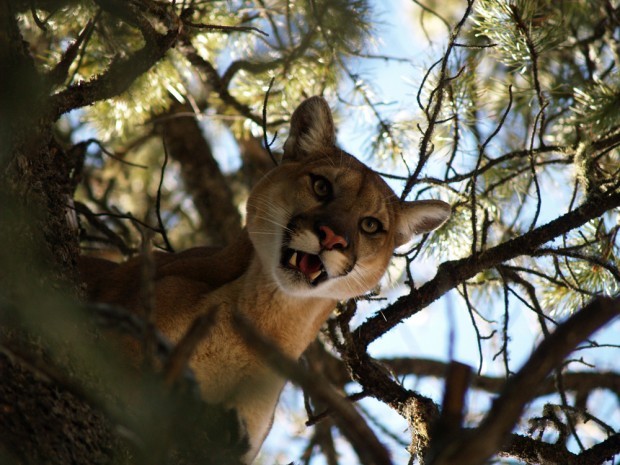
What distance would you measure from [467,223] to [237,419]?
1971 mm

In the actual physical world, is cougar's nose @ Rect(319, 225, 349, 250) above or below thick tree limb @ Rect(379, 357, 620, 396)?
below

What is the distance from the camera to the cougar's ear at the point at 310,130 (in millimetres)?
4566

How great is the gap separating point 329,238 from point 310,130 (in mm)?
1102

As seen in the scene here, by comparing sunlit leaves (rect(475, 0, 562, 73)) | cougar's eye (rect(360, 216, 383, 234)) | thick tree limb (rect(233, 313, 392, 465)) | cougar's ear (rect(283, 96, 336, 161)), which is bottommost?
thick tree limb (rect(233, 313, 392, 465))

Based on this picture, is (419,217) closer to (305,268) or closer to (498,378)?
(305,268)

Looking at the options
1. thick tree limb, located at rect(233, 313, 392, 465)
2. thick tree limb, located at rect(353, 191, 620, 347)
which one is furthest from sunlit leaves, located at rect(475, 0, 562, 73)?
thick tree limb, located at rect(233, 313, 392, 465)

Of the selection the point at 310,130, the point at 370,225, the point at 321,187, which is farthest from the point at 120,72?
the point at 370,225

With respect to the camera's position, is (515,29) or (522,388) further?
(515,29)

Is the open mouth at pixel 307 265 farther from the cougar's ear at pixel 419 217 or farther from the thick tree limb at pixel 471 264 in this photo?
the cougar's ear at pixel 419 217

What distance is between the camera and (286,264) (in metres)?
3.97

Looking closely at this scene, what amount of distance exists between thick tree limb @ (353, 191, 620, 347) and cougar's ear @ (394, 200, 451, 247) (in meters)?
0.64

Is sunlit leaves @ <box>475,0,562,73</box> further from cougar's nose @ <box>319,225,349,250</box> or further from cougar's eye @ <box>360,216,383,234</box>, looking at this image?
cougar's nose @ <box>319,225,349,250</box>

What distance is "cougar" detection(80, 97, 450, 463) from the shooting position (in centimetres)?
373

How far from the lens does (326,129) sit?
182 inches
